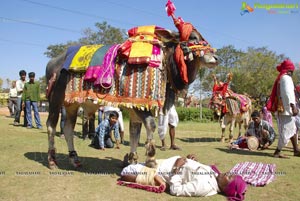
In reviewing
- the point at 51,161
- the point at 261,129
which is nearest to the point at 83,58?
the point at 51,161

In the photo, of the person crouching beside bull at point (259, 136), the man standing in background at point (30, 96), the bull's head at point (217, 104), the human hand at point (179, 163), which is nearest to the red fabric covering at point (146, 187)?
the human hand at point (179, 163)

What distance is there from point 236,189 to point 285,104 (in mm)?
3882

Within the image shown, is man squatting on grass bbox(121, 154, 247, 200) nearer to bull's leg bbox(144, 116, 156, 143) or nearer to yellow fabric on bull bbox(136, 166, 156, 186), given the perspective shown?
yellow fabric on bull bbox(136, 166, 156, 186)

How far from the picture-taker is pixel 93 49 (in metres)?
6.03

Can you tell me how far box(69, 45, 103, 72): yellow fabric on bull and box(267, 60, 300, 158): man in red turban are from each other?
183 inches

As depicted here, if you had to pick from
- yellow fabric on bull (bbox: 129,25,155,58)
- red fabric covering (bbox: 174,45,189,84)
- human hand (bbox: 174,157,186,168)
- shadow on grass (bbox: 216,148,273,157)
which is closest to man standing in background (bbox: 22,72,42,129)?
shadow on grass (bbox: 216,148,273,157)

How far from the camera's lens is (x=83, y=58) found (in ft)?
19.4

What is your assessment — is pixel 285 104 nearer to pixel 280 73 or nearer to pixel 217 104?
pixel 280 73

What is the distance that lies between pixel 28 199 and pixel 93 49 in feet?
9.53

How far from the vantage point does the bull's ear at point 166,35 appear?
5.60 m

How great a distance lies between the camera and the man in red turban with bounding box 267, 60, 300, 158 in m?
7.65

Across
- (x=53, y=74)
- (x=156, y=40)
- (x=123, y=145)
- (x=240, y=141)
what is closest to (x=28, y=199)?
(x=53, y=74)

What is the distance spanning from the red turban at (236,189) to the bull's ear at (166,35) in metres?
2.57

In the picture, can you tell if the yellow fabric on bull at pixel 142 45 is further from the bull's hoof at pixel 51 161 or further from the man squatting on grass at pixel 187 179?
the bull's hoof at pixel 51 161
